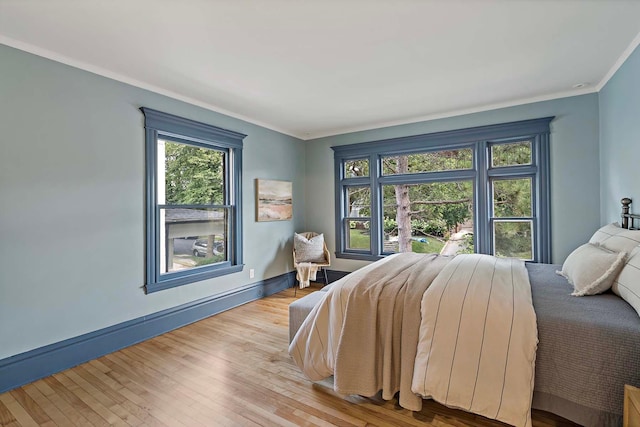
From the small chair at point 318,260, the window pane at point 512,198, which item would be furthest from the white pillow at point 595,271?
the small chair at point 318,260

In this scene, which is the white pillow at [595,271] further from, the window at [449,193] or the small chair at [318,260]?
the small chair at [318,260]

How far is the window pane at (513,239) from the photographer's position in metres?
3.74

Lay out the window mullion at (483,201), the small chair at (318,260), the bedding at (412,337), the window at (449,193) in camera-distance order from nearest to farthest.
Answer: the bedding at (412,337)
the window at (449,193)
the window mullion at (483,201)
the small chair at (318,260)

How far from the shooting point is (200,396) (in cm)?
205

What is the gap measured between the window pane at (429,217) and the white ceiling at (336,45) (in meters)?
1.31

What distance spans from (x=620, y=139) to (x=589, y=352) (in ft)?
7.69

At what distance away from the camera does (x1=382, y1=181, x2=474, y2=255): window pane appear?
13.6 ft

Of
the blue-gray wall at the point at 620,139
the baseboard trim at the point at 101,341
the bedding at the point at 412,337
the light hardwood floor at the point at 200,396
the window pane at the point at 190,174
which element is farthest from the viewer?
the window pane at the point at 190,174

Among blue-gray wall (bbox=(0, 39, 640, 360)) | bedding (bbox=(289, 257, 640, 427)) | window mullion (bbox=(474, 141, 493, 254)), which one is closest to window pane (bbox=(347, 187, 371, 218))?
window mullion (bbox=(474, 141, 493, 254))

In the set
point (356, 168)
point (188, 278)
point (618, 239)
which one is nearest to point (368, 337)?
point (618, 239)

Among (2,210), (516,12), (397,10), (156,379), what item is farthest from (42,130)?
(516,12)

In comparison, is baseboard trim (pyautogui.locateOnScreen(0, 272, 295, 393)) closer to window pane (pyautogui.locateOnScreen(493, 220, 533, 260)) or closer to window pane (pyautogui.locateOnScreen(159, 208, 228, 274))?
window pane (pyautogui.locateOnScreen(159, 208, 228, 274))

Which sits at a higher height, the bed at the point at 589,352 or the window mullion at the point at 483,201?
the window mullion at the point at 483,201

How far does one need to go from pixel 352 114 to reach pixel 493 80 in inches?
66.6
